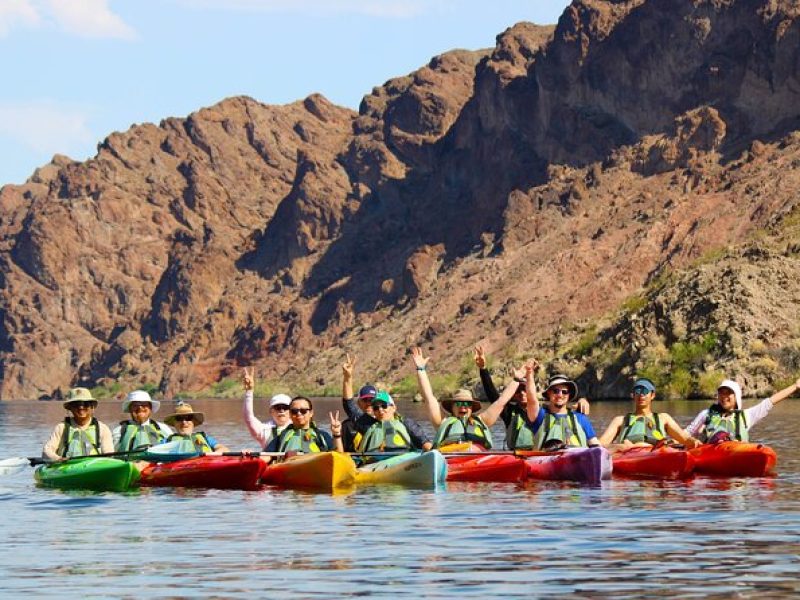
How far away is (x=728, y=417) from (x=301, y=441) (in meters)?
8.11

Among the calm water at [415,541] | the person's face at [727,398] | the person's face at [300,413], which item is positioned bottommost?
the calm water at [415,541]

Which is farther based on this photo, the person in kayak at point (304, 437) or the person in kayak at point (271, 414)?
the person in kayak at point (271, 414)

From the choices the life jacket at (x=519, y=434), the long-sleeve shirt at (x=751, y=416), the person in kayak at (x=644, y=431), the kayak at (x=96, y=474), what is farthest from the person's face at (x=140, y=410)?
the long-sleeve shirt at (x=751, y=416)

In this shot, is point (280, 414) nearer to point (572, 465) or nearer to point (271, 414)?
point (271, 414)

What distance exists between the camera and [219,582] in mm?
18609

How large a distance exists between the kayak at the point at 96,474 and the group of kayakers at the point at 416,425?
54 centimetres

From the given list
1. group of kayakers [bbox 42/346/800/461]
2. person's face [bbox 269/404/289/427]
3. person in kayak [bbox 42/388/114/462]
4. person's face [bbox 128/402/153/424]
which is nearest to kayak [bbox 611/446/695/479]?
group of kayakers [bbox 42/346/800/461]

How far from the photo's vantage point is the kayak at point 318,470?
29823mm

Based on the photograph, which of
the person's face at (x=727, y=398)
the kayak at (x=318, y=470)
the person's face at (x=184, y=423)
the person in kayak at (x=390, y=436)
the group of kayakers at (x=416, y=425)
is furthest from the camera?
the person's face at (x=184, y=423)

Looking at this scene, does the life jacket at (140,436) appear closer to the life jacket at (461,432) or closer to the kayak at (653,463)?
the life jacket at (461,432)

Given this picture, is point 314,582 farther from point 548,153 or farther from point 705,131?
point 548,153

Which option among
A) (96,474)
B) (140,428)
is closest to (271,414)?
(140,428)

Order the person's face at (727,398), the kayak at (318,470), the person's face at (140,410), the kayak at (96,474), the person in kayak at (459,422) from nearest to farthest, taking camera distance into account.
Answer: the kayak at (318,470) → the person in kayak at (459,422) → the kayak at (96,474) → the person's face at (727,398) → the person's face at (140,410)

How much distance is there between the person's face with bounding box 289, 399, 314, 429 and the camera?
3025 cm
